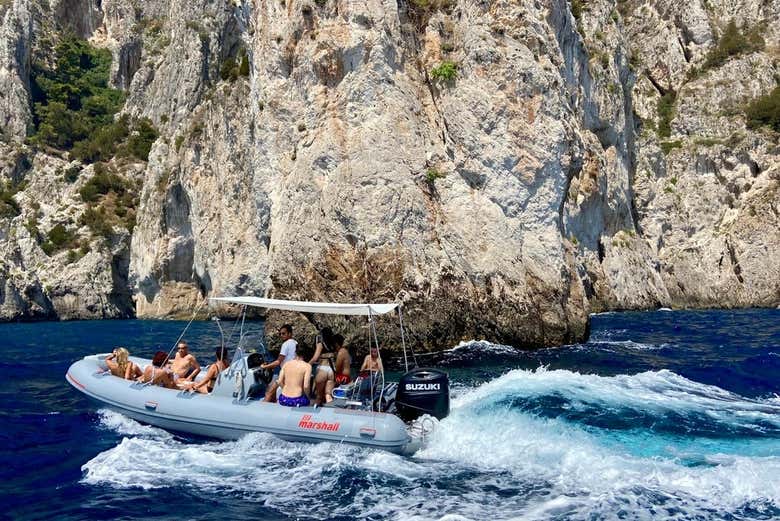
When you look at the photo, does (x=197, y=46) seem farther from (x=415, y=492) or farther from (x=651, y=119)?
(x=415, y=492)

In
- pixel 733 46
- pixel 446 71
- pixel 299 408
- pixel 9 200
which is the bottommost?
pixel 299 408


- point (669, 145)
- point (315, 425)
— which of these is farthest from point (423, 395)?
point (669, 145)

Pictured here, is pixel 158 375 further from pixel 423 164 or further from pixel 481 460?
pixel 423 164

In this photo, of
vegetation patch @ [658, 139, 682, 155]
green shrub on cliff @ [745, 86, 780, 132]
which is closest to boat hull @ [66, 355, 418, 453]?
vegetation patch @ [658, 139, 682, 155]

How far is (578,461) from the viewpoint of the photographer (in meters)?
8.78

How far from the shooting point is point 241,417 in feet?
36.1

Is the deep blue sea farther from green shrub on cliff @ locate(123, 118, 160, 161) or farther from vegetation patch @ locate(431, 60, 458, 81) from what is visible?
green shrub on cliff @ locate(123, 118, 160, 161)

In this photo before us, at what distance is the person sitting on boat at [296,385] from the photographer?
11.0 meters

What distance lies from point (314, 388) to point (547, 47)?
57.5 feet

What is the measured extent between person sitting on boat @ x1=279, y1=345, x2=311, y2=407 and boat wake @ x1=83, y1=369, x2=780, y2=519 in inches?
29.1

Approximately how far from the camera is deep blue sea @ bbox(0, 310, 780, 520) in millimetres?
7613

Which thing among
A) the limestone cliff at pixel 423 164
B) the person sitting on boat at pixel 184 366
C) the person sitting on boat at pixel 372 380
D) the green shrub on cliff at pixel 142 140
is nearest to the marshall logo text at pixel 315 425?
the person sitting on boat at pixel 372 380

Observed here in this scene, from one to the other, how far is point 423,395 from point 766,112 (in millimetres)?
45654

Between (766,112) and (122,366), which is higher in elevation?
(766,112)
